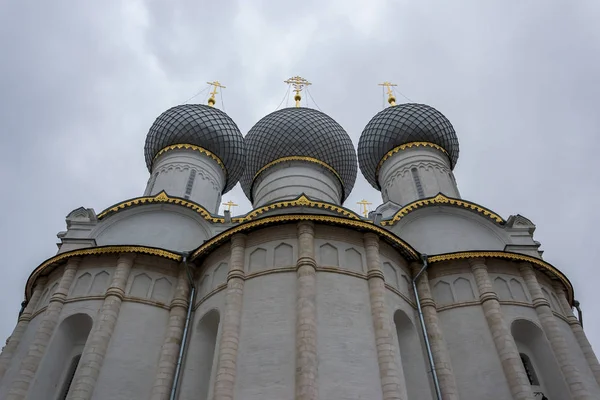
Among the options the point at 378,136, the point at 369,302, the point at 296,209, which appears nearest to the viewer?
the point at 369,302

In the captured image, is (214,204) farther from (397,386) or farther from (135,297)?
(397,386)

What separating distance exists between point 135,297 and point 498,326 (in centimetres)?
736

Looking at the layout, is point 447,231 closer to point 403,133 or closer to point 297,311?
point 403,133

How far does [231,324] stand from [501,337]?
17.1 ft

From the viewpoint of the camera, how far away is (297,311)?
8.75 metres

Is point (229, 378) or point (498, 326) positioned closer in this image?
point (229, 378)

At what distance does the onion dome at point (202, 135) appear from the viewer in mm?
16516

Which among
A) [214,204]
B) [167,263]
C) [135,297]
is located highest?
[214,204]

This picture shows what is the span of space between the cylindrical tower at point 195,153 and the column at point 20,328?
461cm

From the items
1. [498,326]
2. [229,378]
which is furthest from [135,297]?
[498,326]

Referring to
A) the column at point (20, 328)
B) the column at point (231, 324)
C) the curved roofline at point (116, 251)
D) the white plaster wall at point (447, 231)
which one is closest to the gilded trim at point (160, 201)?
the curved roofline at point (116, 251)

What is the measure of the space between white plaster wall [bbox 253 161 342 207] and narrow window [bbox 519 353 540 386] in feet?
21.9

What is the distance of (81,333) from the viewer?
418 inches

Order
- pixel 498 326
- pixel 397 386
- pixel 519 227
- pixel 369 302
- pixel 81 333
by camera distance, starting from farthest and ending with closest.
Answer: pixel 519 227
pixel 81 333
pixel 498 326
pixel 369 302
pixel 397 386
